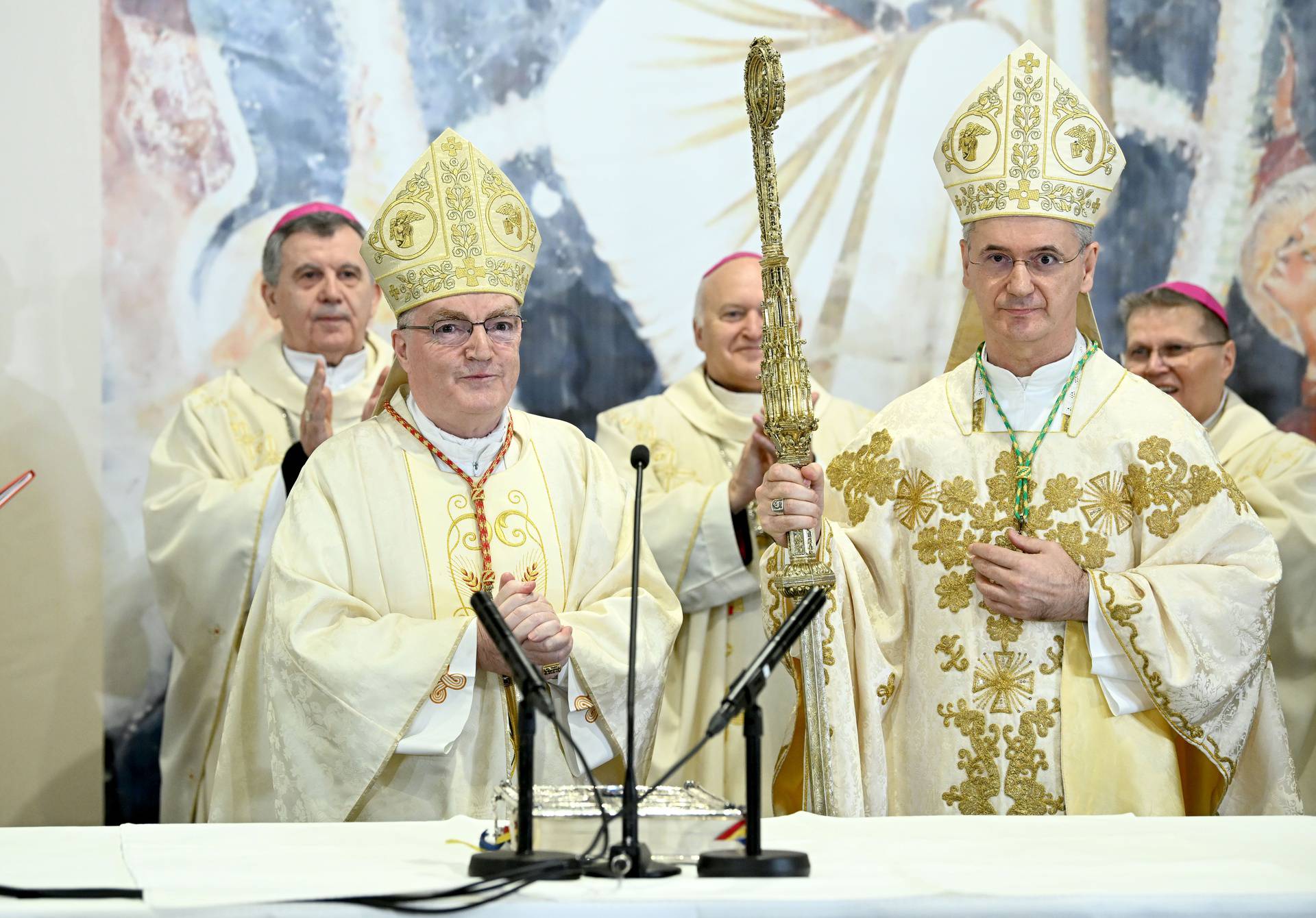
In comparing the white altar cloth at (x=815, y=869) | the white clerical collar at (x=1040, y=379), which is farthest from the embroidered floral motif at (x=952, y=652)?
the white altar cloth at (x=815, y=869)

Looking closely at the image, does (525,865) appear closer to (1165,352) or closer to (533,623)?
(533,623)

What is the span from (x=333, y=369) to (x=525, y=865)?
3.84m

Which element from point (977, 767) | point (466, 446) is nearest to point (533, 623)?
point (466, 446)

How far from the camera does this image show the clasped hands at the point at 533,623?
3.90 meters

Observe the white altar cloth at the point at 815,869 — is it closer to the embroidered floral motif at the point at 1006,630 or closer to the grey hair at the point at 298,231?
the embroidered floral motif at the point at 1006,630

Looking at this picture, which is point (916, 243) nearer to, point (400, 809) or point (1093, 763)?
point (1093, 763)

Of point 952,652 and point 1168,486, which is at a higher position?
point 1168,486

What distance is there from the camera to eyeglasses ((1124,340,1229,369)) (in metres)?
6.29

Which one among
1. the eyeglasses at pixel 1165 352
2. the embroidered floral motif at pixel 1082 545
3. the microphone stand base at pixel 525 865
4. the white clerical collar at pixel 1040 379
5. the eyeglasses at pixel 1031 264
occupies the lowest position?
the microphone stand base at pixel 525 865

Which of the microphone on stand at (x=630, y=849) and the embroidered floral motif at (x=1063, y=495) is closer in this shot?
the microphone on stand at (x=630, y=849)

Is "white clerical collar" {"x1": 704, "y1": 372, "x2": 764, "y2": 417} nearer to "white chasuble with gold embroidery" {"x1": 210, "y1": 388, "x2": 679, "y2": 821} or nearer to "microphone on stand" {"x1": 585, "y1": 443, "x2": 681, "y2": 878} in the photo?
"white chasuble with gold embroidery" {"x1": 210, "y1": 388, "x2": 679, "y2": 821}

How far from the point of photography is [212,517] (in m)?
5.65

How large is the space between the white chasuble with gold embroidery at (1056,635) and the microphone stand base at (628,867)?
1310 mm

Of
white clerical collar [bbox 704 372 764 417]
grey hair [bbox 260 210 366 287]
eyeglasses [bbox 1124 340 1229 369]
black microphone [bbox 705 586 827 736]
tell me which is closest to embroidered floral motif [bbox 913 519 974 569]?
black microphone [bbox 705 586 827 736]
